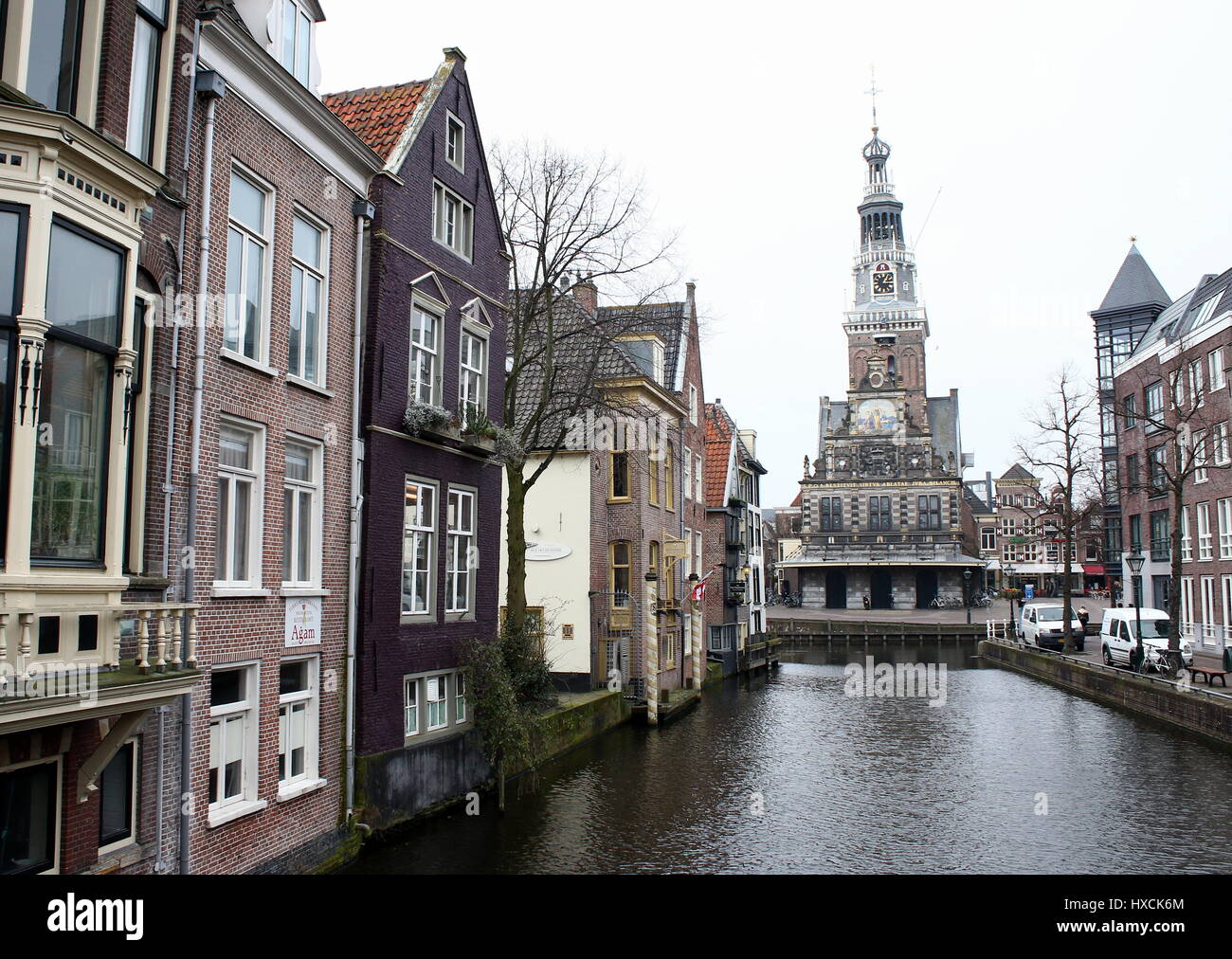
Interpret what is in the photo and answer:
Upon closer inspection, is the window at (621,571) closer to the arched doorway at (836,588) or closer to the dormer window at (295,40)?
the dormer window at (295,40)

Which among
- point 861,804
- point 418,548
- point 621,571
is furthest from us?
point 621,571

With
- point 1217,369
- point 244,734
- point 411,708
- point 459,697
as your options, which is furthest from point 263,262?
point 1217,369

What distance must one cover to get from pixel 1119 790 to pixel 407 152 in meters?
18.5

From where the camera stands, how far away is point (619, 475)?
29.5 meters

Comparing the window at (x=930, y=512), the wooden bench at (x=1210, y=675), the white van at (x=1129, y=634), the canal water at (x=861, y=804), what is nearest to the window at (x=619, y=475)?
the canal water at (x=861, y=804)

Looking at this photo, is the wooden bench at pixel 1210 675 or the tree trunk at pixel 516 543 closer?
the tree trunk at pixel 516 543

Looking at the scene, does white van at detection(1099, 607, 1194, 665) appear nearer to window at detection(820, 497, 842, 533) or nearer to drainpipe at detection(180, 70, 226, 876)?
drainpipe at detection(180, 70, 226, 876)

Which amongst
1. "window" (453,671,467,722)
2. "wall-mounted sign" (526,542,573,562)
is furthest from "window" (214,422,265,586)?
"wall-mounted sign" (526,542,573,562)

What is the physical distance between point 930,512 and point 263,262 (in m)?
81.7

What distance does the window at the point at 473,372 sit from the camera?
17828mm

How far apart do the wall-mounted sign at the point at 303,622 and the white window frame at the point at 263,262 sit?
3271 mm

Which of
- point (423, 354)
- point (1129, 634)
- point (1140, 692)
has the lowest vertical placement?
point (1140, 692)

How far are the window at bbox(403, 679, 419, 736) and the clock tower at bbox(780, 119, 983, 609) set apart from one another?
240 feet

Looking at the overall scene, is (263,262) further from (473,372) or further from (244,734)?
(473,372)
